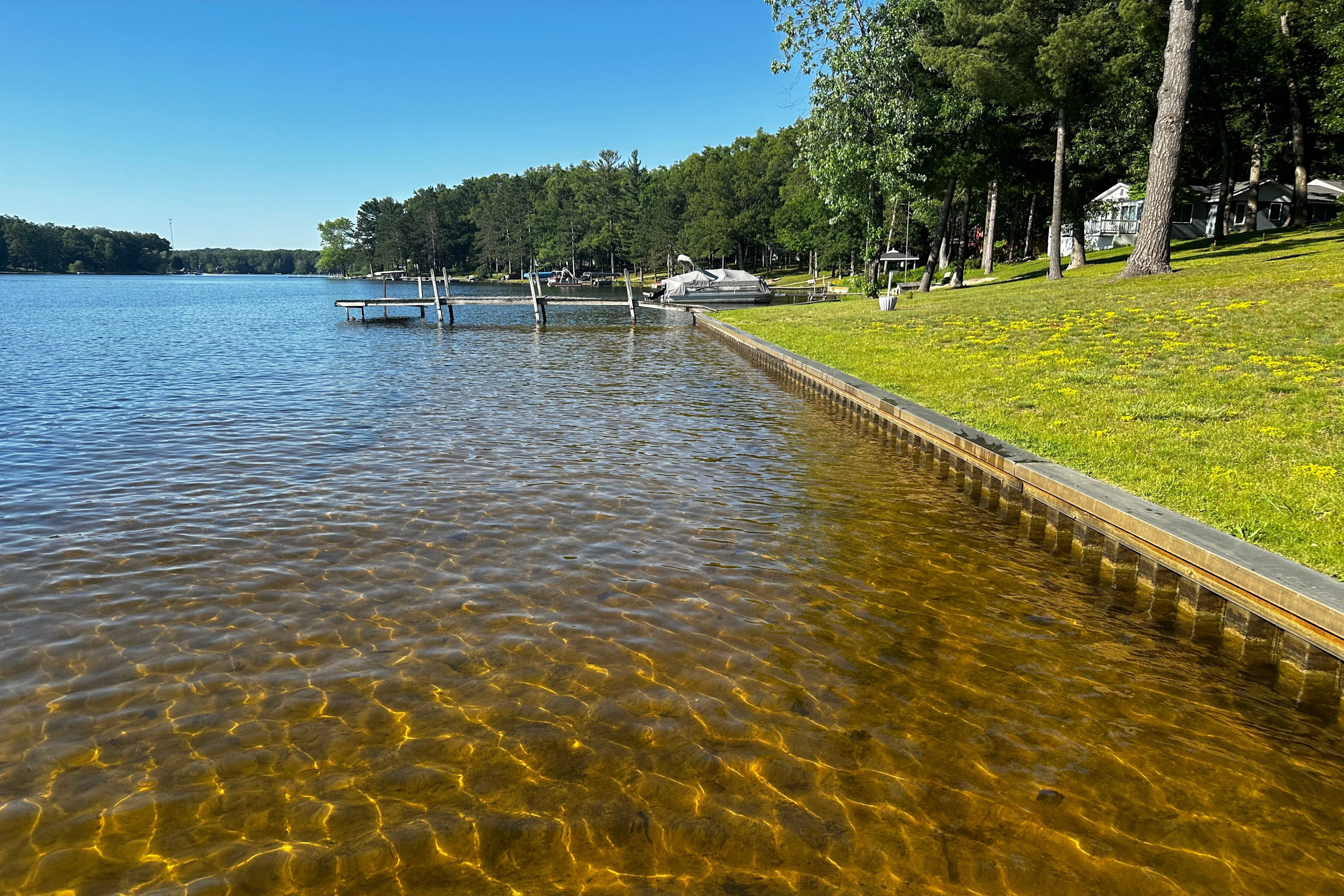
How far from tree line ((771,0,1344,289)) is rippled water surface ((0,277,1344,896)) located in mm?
22601

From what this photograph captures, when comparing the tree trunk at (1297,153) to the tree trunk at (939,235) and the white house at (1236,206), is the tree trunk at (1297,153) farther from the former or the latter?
the tree trunk at (939,235)

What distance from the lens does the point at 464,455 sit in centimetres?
1139

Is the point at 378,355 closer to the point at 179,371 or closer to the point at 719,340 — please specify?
the point at 179,371

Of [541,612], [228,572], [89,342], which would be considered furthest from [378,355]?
[541,612]

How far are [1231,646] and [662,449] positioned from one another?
7657 mm

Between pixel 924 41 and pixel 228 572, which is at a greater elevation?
pixel 924 41

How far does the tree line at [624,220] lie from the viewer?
86500mm

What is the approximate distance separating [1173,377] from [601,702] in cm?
1054

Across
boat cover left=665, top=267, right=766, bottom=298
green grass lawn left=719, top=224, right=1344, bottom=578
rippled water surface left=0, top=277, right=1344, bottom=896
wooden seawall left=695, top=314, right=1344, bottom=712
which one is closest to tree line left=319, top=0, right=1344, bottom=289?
green grass lawn left=719, top=224, right=1344, bottom=578

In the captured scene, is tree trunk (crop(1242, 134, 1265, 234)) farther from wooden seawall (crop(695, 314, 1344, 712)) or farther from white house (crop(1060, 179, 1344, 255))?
wooden seawall (crop(695, 314, 1344, 712))

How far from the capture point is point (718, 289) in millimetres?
57656

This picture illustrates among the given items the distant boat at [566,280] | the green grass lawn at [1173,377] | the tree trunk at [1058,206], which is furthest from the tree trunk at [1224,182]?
the distant boat at [566,280]

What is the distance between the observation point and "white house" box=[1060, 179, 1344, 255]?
177 feet

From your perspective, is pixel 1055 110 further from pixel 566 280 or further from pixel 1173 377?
pixel 566 280
